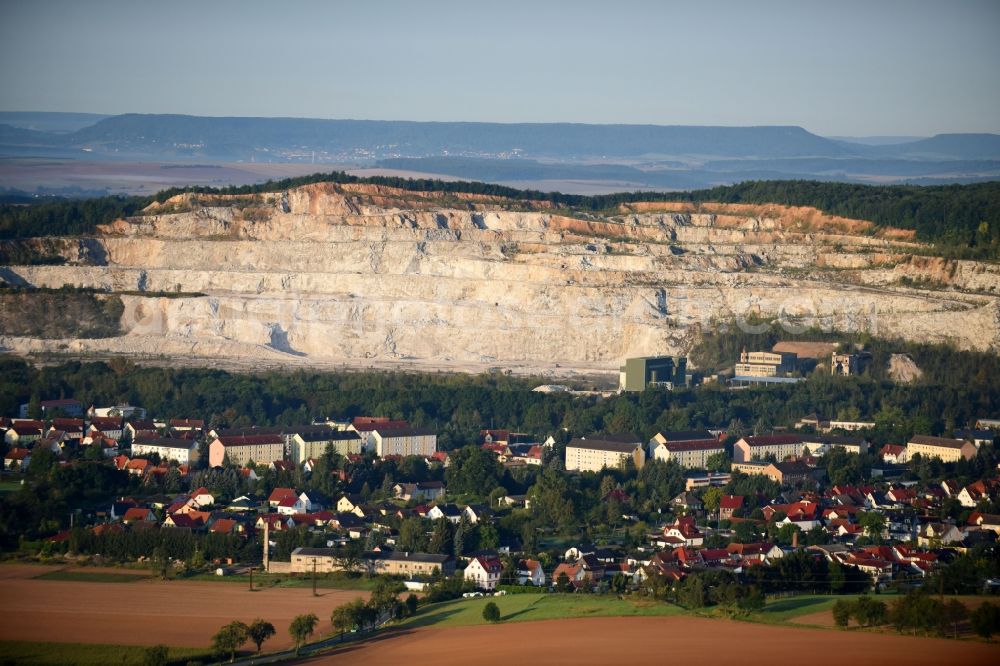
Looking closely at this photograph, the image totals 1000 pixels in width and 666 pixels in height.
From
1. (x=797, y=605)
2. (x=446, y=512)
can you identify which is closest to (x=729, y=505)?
(x=446, y=512)

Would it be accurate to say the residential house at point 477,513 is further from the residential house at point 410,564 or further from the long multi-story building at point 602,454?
the long multi-story building at point 602,454

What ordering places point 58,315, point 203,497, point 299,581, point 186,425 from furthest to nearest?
point 58,315 < point 186,425 < point 203,497 < point 299,581

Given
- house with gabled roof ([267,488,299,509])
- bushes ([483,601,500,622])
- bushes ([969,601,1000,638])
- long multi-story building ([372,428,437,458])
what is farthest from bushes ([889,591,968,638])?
long multi-story building ([372,428,437,458])

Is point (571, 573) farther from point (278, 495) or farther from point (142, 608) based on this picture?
point (278, 495)

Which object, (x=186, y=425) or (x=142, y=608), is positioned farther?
(x=186, y=425)

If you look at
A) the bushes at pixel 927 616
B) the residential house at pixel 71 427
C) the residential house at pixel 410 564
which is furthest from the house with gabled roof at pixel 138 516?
the bushes at pixel 927 616

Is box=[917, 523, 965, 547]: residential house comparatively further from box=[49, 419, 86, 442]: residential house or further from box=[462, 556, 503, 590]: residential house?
box=[49, 419, 86, 442]: residential house
